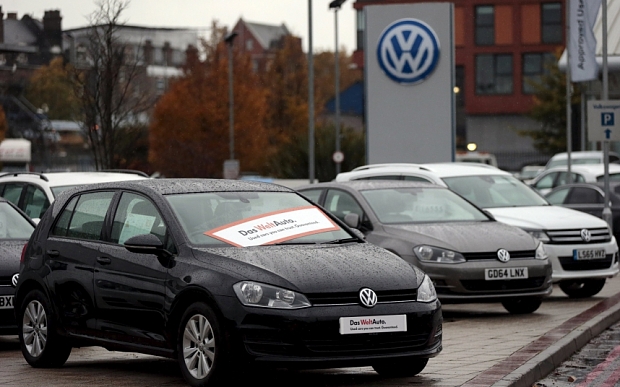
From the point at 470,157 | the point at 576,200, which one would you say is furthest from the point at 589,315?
the point at 470,157

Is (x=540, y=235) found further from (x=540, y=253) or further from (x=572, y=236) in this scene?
(x=540, y=253)

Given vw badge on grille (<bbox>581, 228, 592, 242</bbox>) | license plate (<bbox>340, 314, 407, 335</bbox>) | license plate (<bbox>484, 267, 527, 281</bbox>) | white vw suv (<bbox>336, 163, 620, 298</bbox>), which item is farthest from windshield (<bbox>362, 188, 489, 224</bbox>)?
license plate (<bbox>340, 314, 407, 335</bbox>)

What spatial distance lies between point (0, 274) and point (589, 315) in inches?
223

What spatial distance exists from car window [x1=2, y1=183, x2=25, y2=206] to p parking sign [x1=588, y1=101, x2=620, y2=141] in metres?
8.79

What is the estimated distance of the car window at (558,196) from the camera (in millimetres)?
22559

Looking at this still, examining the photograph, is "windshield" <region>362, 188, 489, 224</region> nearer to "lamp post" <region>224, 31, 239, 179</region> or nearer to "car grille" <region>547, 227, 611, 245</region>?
"car grille" <region>547, 227, 611, 245</region>

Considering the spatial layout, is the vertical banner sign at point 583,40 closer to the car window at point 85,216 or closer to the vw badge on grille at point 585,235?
the vw badge on grille at point 585,235

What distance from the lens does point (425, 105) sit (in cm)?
2734

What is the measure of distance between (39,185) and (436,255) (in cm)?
498

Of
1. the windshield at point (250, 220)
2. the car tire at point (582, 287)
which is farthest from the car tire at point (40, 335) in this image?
the car tire at point (582, 287)

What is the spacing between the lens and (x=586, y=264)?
14.9 meters

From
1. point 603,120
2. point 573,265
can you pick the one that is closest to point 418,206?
point 573,265

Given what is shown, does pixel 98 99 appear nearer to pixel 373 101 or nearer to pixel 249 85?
pixel 373 101

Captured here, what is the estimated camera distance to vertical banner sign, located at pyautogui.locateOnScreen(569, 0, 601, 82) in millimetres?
27828
